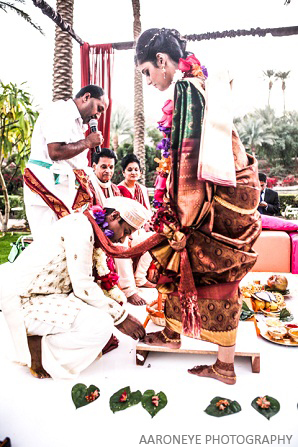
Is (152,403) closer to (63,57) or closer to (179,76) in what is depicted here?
(179,76)

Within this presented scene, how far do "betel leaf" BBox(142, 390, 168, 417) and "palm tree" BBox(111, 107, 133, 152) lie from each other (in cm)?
1996

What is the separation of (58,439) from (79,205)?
188cm

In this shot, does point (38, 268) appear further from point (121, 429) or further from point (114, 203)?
point (121, 429)

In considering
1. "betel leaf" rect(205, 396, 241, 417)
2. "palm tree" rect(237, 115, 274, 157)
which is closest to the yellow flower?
"betel leaf" rect(205, 396, 241, 417)

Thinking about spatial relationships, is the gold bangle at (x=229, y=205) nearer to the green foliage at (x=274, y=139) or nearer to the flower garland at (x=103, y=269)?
the flower garland at (x=103, y=269)

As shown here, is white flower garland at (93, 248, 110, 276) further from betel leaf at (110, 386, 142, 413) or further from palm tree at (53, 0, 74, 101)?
palm tree at (53, 0, 74, 101)

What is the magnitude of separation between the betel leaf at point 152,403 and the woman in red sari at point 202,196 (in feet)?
1.14

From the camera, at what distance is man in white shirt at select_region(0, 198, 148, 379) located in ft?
7.10

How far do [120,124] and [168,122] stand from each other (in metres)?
21.3

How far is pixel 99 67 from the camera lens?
6.04 m

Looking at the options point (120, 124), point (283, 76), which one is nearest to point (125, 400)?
point (120, 124)

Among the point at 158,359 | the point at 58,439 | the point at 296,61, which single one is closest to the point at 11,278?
the point at 58,439

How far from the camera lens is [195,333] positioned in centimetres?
211

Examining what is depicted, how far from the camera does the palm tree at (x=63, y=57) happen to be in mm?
6195
